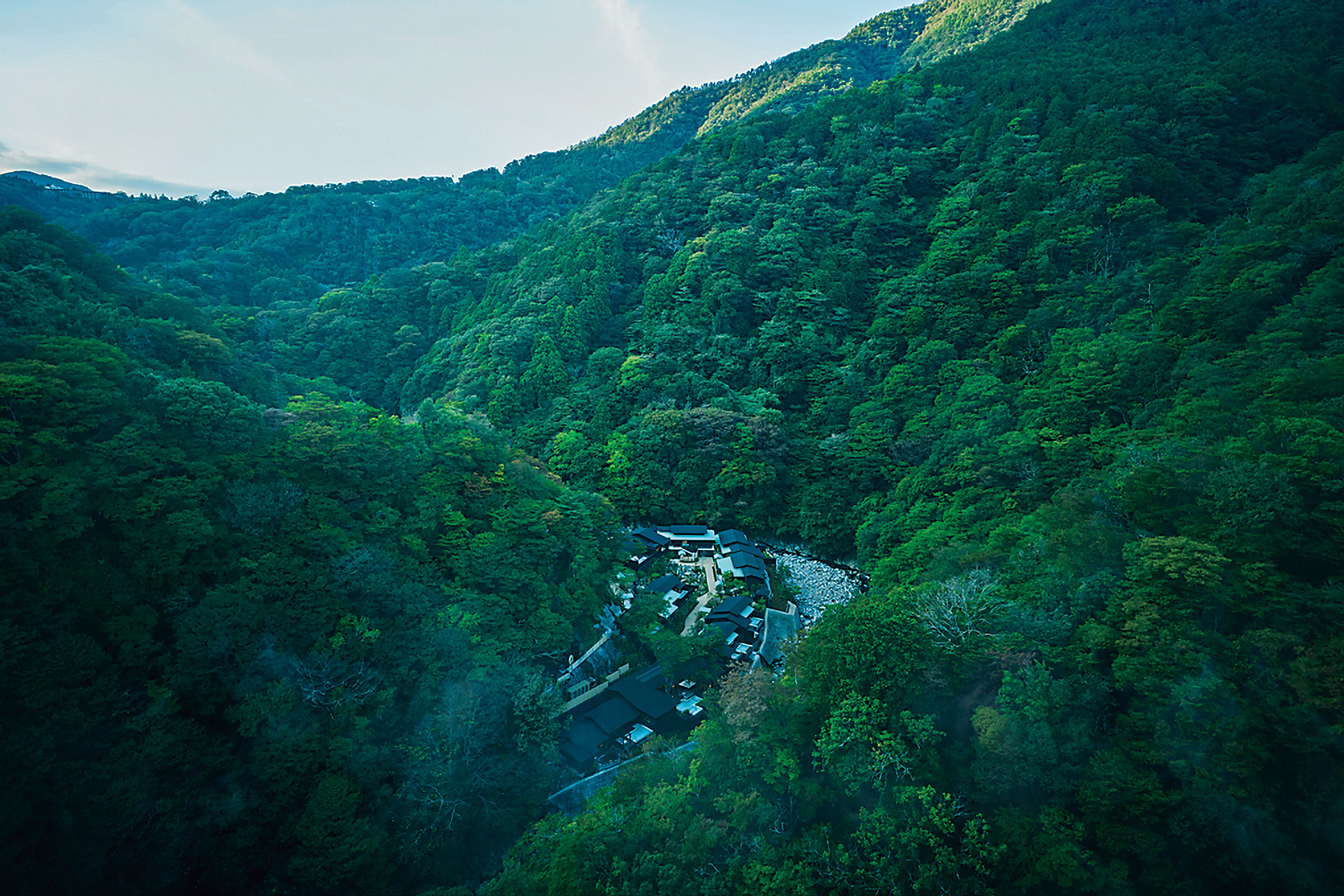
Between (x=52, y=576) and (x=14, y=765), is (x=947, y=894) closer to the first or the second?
(x=14, y=765)

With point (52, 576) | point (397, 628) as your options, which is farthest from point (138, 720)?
point (397, 628)

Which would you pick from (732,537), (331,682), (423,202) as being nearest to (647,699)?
(331,682)

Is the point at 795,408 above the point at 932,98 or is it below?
below

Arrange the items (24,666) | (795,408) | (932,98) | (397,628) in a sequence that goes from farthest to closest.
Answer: (932,98) < (795,408) < (397,628) < (24,666)

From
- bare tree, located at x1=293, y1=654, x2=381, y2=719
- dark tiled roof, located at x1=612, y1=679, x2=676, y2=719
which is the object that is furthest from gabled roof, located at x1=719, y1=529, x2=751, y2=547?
bare tree, located at x1=293, y1=654, x2=381, y2=719

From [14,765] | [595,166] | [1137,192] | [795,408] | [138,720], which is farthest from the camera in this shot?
[595,166]

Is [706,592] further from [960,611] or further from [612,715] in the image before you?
[960,611]
